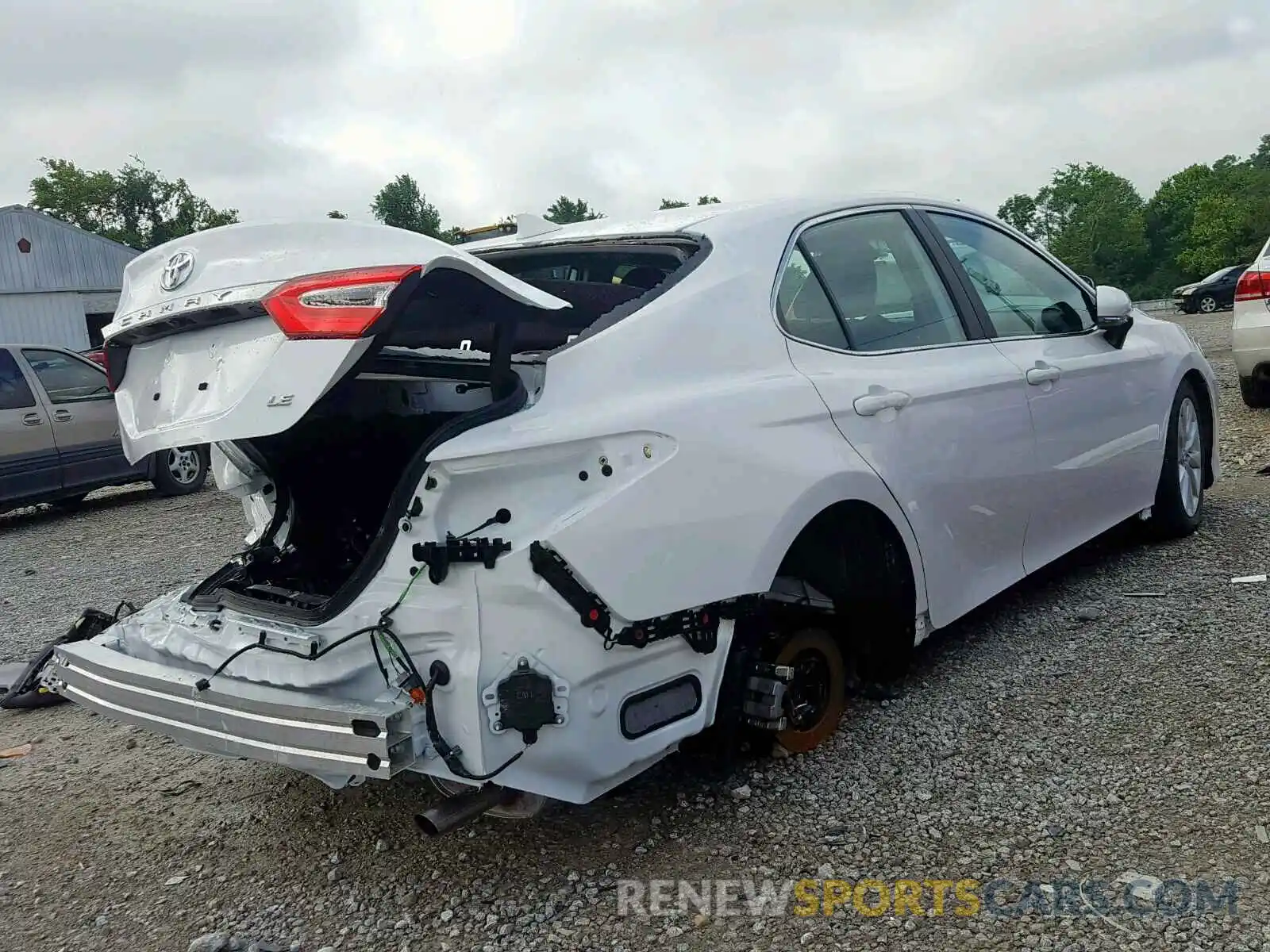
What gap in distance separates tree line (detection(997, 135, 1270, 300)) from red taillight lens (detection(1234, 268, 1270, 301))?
2115 inches

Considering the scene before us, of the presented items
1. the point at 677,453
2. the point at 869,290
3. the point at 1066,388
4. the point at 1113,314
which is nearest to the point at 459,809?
the point at 677,453

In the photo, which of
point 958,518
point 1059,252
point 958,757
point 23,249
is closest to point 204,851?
point 958,757

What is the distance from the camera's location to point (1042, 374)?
3.81m

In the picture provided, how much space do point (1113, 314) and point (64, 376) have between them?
8918 mm

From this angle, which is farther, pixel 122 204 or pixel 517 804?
pixel 122 204

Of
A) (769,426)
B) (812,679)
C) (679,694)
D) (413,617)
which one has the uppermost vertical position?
(769,426)

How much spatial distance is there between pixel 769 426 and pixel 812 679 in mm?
838

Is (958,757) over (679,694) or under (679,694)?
under

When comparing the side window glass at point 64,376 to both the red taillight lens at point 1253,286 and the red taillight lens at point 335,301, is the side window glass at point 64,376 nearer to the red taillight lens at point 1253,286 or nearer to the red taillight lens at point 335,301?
the red taillight lens at point 335,301

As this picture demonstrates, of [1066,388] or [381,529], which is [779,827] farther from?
[1066,388]

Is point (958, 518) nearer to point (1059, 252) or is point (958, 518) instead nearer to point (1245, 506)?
point (1245, 506)

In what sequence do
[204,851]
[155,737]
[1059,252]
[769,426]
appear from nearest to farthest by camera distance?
1. [769,426]
2. [204,851]
3. [155,737]
4. [1059,252]

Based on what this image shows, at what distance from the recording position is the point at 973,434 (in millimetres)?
3396

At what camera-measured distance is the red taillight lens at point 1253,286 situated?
7.81 m
